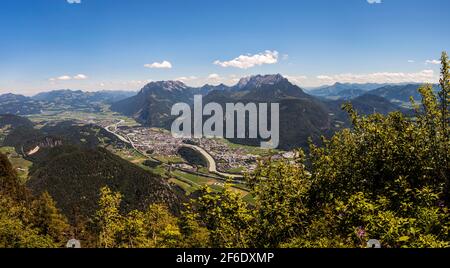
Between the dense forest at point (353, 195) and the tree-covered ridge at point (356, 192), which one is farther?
the tree-covered ridge at point (356, 192)

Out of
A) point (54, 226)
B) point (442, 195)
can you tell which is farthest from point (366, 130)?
point (54, 226)

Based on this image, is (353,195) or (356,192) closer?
(353,195)

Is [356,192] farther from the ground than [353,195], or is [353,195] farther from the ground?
[353,195]

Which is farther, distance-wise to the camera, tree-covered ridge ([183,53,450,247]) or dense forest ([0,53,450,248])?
tree-covered ridge ([183,53,450,247])
